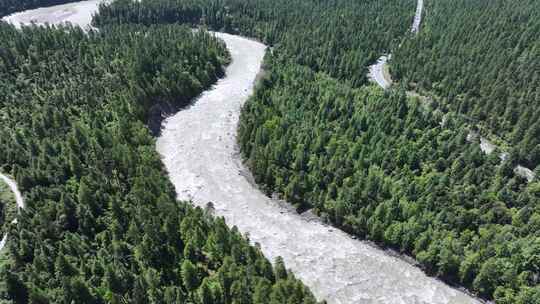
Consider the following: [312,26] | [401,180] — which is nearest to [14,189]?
[401,180]

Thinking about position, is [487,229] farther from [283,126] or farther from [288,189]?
[283,126]

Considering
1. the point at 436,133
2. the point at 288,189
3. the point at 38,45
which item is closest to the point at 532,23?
the point at 436,133

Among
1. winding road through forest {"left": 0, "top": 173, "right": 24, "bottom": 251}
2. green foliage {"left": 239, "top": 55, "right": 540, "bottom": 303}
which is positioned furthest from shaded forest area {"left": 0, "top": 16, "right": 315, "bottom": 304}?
green foliage {"left": 239, "top": 55, "right": 540, "bottom": 303}

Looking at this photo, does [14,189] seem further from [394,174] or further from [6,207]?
[394,174]

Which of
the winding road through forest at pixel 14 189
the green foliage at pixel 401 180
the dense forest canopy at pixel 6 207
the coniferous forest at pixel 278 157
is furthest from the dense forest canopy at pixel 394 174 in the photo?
the dense forest canopy at pixel 6 207

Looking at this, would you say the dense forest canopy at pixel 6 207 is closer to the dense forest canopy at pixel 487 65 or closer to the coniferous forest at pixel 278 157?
the coniferous forest at pixel 278 157

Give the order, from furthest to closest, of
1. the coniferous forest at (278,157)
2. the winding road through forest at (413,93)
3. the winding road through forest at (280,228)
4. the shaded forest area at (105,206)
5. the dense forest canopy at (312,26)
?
the dense forest canopy at (312,26)
the winding road through forest at (413,93)
the winding road through forest at (280,228)
the coniferous forest at (278,157)
the shaded forest area at (105,206)

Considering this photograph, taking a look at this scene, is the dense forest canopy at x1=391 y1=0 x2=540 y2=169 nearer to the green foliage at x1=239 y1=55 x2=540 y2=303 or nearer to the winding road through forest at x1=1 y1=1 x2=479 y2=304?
the green foliage at x1=239 y1=55 x2=540 y2=303
